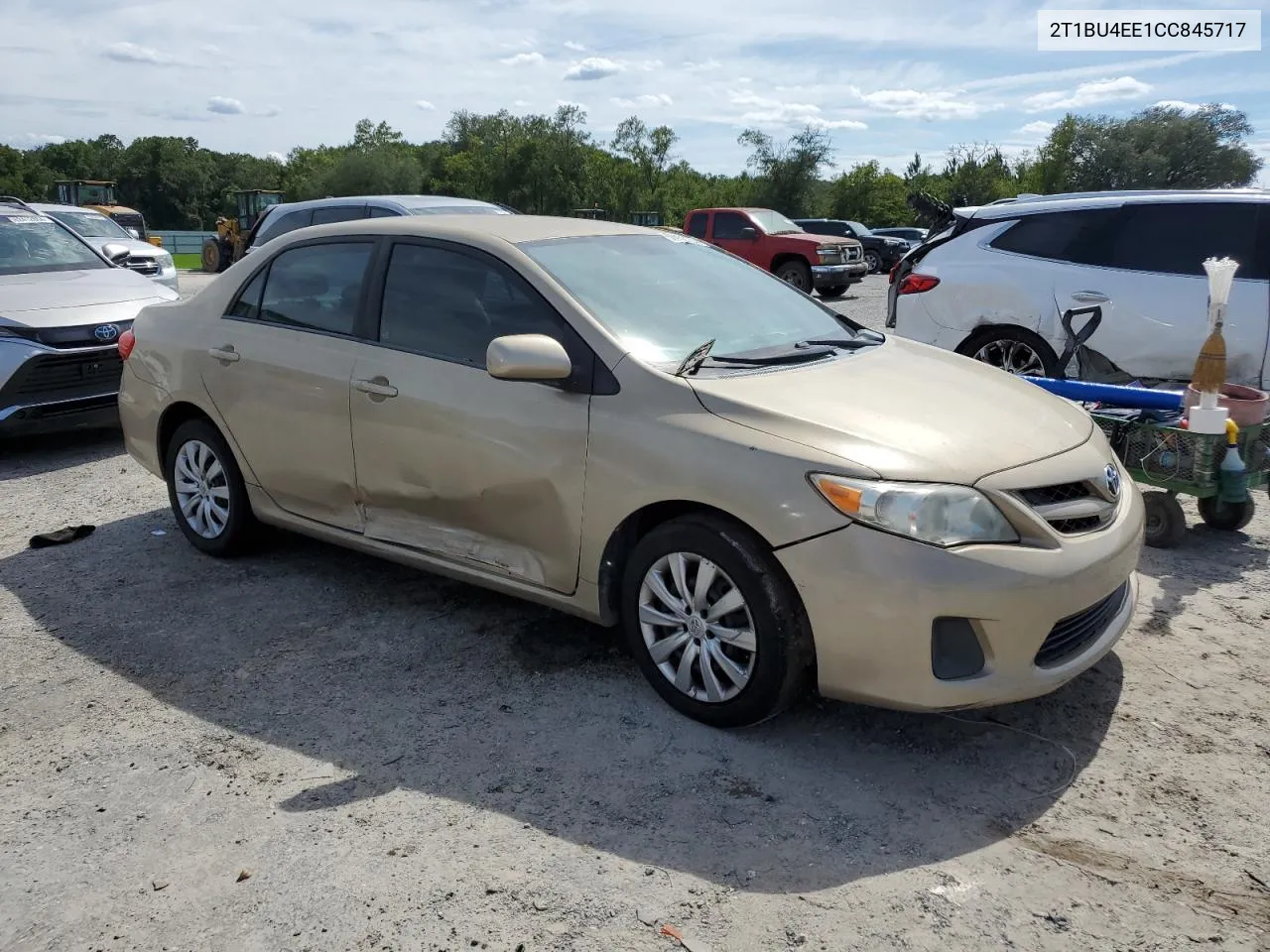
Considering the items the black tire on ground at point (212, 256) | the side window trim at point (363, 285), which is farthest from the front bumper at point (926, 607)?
the black tire on ground at point (212, 256)

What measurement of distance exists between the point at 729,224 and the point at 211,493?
56.1 ft

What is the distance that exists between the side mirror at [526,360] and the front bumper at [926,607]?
1.04 m

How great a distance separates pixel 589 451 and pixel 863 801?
4.74 feet

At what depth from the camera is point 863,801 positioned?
3.17 metres

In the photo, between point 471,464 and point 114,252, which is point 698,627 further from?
point 114,252

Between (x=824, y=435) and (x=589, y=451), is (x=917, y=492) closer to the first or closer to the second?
(x=824, y=435)

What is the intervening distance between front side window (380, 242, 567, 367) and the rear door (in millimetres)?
4692

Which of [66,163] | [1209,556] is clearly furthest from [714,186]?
[1209,556]

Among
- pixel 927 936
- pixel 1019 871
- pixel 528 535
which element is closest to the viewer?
pixel 927 936

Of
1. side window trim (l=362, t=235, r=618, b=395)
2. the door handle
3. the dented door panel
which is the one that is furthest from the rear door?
the door handle

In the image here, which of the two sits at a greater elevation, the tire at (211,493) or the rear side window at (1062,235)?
the rear side window at (1062,235)

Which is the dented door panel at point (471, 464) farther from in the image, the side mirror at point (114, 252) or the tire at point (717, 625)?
the side mirror at point (114, 252)

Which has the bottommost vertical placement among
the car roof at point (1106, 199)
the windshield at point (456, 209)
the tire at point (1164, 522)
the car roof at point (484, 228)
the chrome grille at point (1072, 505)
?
the tire at point (1164, 522)

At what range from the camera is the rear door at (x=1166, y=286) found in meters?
6.80
